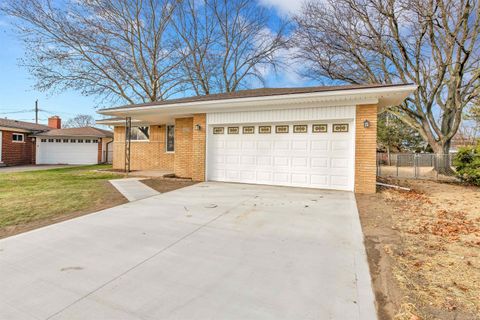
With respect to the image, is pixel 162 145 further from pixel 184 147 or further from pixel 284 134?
pixel 284 134

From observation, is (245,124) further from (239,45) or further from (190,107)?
(239,45)

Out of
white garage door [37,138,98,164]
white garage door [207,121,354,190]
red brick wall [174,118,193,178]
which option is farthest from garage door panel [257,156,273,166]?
white garage door [37,138,98,164]

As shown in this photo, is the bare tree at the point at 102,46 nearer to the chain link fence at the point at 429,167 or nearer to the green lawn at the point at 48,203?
the green lawn at the point at 48,203

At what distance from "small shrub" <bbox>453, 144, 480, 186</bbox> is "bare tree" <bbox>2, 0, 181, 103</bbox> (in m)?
18.1

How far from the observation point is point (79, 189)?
7445 millimetres

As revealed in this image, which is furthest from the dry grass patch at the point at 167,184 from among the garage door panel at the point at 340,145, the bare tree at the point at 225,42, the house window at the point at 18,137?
the house window at the point at 18,137

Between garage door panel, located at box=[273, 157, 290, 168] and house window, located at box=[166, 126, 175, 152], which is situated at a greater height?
house window, located at box=[166, 126, 175, 152]

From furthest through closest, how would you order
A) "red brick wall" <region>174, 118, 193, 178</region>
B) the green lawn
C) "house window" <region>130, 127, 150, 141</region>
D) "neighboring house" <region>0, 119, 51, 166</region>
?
"neighboring house" <region>0, 119, 51, 166</region>
"house window" <region>130, 127, 150, 141</region>
"red brick wall" <region>174, 118, 193, 178</region>
the green lawn

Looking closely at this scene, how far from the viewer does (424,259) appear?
2896 millimetres

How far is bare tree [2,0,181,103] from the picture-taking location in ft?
47.3

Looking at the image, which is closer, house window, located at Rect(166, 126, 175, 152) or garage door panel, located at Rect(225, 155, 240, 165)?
garage door panel, located at Rect(225, 155, 240, 165)

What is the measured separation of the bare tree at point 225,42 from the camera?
19.2 meters

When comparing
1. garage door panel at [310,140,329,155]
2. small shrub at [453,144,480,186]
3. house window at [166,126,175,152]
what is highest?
house window at [166,126,175,152]

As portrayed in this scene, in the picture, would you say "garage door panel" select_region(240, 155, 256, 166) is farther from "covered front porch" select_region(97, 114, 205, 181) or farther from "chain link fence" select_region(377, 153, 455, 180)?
"chain link fence" select_region(377, 153, 455, 180)
